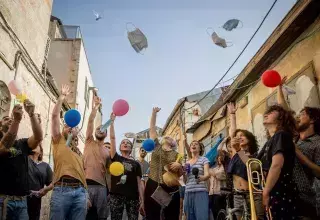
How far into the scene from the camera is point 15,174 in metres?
3.07

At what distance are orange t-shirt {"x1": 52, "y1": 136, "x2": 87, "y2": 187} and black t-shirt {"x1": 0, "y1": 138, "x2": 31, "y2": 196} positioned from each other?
17.1 inches

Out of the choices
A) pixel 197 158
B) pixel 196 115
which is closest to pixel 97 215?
pixel 197 158

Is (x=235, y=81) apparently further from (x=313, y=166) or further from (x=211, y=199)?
(x=313, y=166)

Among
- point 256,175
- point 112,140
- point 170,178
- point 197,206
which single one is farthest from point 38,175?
point 256,175

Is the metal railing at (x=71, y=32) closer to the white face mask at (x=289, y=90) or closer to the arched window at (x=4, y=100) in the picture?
the arched window at (x=4, y=100)

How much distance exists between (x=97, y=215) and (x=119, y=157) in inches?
40.0

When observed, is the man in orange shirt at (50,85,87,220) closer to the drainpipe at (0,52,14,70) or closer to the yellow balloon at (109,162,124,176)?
the yellow balloon at (109,162,124,176)

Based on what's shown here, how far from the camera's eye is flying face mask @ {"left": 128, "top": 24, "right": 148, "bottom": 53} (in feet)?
22.9

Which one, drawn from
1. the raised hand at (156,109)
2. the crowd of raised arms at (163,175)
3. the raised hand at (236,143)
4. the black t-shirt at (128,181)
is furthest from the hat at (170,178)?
the raised hand at (156,109)

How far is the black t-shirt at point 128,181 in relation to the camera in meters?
4.44

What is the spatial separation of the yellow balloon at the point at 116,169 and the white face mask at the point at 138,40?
3513 mm

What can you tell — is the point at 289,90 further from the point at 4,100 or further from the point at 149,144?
the point at 4,100

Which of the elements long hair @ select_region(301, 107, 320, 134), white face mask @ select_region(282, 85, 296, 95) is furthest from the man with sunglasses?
long hair @ select_region(301, 107, 320, 134)

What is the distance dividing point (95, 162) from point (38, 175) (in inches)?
48.5
